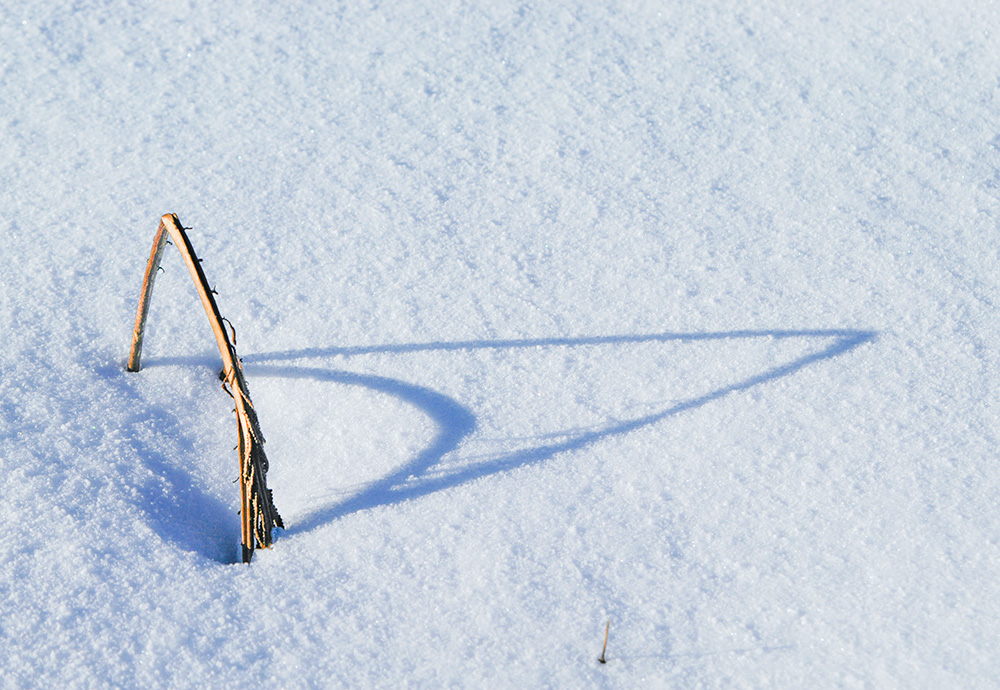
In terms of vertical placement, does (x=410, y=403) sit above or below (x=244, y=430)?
below

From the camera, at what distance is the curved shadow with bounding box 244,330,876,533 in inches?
44.4

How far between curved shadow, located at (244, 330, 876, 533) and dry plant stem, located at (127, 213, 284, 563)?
0.24 ft

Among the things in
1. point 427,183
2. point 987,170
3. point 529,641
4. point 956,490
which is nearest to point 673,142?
point 427,183

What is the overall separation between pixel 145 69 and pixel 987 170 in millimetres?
1887

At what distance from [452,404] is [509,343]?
0.16 m

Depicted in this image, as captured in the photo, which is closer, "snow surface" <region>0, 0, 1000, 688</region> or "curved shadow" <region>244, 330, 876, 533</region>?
"snow surface" <region>0, 0, 1000, 688</region>

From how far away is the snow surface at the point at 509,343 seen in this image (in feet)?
3.23

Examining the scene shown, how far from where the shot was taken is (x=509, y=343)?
133cm

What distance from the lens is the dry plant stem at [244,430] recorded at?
920 mm

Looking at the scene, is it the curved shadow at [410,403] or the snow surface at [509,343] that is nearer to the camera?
the snow surface at [509,343]

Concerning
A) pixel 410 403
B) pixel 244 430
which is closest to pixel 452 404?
pixel 410 403

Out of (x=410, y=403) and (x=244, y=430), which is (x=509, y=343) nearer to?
(x=410, y=403)

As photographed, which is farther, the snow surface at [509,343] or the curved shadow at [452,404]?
the curved shadow at [452,404]

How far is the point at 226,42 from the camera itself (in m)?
1.89
